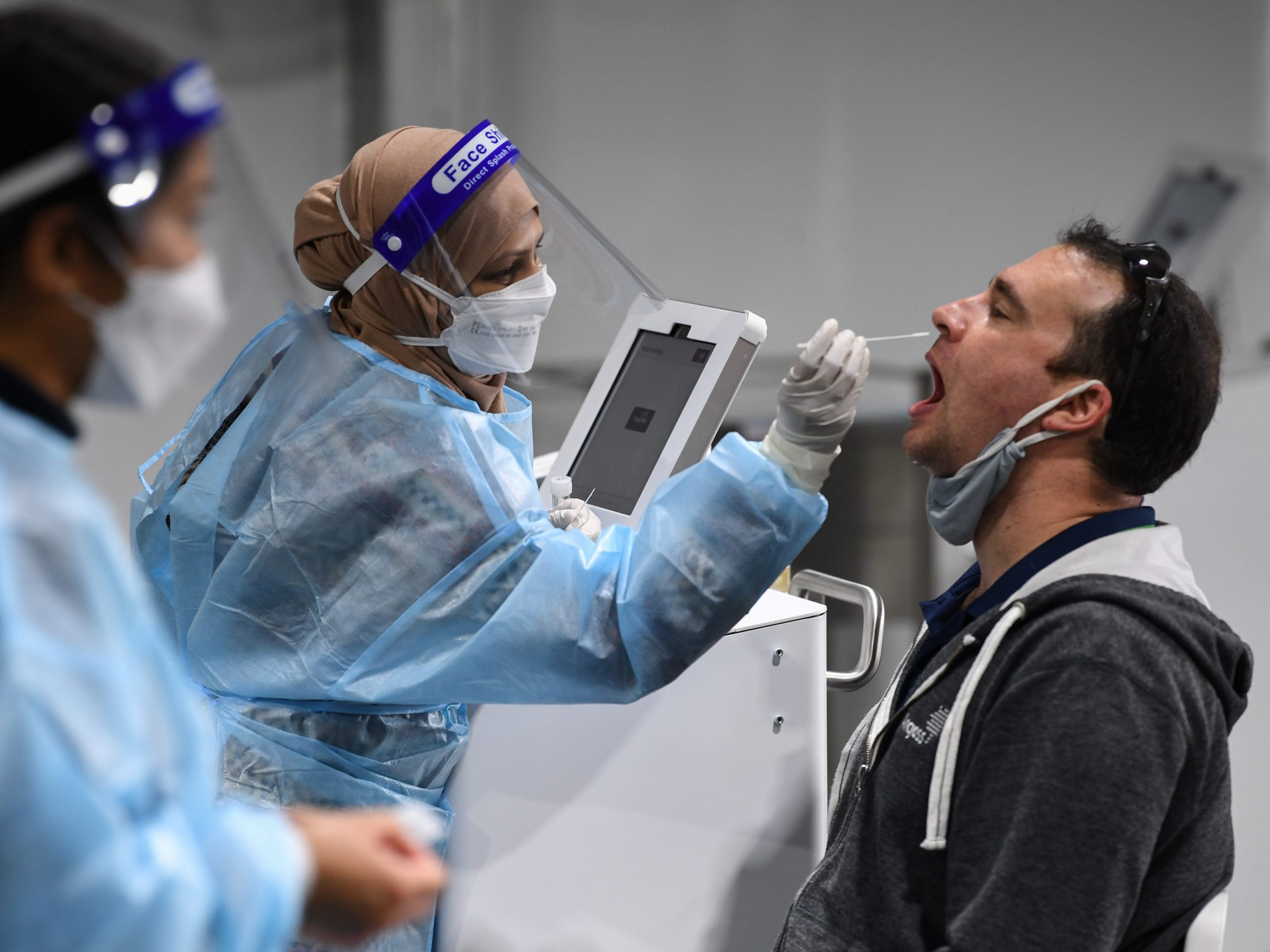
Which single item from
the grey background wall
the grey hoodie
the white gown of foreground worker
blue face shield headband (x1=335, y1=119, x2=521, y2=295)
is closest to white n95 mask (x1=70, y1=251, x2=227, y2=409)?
the white gown of foreground worker

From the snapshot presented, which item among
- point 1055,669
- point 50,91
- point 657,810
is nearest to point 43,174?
point 50,91

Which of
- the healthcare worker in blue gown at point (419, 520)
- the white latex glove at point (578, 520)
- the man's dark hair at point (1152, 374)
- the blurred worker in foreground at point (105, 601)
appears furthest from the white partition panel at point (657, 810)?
the blurred worker in foreground at point (105, 601)

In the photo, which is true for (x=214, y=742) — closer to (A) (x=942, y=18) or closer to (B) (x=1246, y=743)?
(B) (x=1246, y=743)

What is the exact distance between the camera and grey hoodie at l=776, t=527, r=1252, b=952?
44.4 inches

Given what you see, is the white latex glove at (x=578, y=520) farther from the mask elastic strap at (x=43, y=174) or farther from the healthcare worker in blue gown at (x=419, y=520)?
the mask elastic strap at (x=43, y=174)

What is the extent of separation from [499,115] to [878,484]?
4.63ft

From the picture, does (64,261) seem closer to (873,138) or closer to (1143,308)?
(1143,308)

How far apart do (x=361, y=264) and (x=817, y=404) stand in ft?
1.99

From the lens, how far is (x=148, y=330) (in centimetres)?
74

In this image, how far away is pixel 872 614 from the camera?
1.82m

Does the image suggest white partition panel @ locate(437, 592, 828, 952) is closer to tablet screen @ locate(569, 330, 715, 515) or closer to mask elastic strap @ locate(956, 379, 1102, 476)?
tablet screen @ locate(569, 330, 715, 515)

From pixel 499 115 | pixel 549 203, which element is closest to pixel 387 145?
pixel 549 203

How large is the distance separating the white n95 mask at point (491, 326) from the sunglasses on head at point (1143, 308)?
2.32 ft

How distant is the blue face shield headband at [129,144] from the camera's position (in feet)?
2.23
